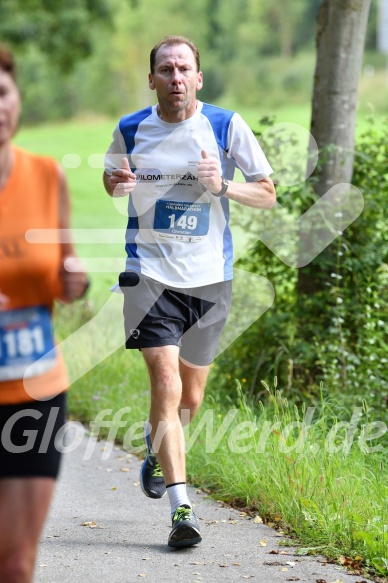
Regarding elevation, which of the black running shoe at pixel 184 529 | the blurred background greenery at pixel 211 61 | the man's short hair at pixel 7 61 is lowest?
the blurred background greenery at pixel 211 61

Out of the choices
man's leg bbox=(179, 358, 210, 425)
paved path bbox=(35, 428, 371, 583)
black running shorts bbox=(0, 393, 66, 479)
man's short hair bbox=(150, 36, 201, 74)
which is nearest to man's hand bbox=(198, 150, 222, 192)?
man's short hair bbox=(150, 36, 201, 74)

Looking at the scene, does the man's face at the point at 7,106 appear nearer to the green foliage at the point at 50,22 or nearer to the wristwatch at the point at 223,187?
the wristwatch at the point at 223,187

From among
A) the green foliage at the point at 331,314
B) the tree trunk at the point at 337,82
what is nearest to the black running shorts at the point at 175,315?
the green foliage at the point at 331,314

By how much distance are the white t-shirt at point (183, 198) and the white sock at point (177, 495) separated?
914 mm

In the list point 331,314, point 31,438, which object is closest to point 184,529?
point 31,438

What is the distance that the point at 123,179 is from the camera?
17.3ft

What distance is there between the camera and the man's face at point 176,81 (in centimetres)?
544

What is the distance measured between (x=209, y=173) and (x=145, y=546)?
66.1 inches

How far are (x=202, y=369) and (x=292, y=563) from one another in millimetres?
1244

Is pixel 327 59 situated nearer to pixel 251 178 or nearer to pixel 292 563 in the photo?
pixel 251 178

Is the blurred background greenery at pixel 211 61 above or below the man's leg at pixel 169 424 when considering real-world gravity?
below

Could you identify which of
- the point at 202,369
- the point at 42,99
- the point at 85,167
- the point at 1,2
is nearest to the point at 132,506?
the point at 202,369

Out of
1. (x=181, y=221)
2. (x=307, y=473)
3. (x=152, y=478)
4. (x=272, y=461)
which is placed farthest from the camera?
(x=272, y=461)

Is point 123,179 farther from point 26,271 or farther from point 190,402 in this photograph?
point 26,271
